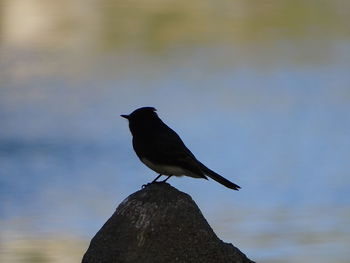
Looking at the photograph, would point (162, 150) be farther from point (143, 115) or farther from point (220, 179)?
point (220, 179)

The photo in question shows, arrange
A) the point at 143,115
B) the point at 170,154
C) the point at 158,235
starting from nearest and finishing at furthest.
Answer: the point at 158,235 → the point at 170,154 → the point at 143,115

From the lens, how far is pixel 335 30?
105ft

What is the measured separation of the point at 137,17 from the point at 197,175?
21222 millimetres

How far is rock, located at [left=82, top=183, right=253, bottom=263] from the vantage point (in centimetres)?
976

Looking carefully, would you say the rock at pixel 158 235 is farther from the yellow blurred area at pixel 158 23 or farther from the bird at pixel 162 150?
the yellow blurred area at pixel 158 23

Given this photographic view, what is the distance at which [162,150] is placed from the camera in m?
10.6

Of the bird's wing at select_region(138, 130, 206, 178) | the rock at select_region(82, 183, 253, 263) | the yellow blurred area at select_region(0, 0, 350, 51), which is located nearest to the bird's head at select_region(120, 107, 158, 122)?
the bird's wing at select_region(138, 130, 206, 178)

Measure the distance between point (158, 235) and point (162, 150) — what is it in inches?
40.7

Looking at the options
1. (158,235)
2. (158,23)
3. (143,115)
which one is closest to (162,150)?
(143,115)

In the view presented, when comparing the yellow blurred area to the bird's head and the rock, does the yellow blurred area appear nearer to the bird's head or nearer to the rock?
the bird's head

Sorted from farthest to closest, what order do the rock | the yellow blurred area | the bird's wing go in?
the yellow blurred area < the bird's wing < the rock

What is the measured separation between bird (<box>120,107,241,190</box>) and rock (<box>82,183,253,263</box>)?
645 millimetres

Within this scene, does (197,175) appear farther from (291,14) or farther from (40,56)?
(291,14)

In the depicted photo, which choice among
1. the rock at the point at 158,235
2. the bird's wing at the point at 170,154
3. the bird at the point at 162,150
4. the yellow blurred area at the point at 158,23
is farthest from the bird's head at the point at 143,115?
the yellow blurred area at the point at 158,23
